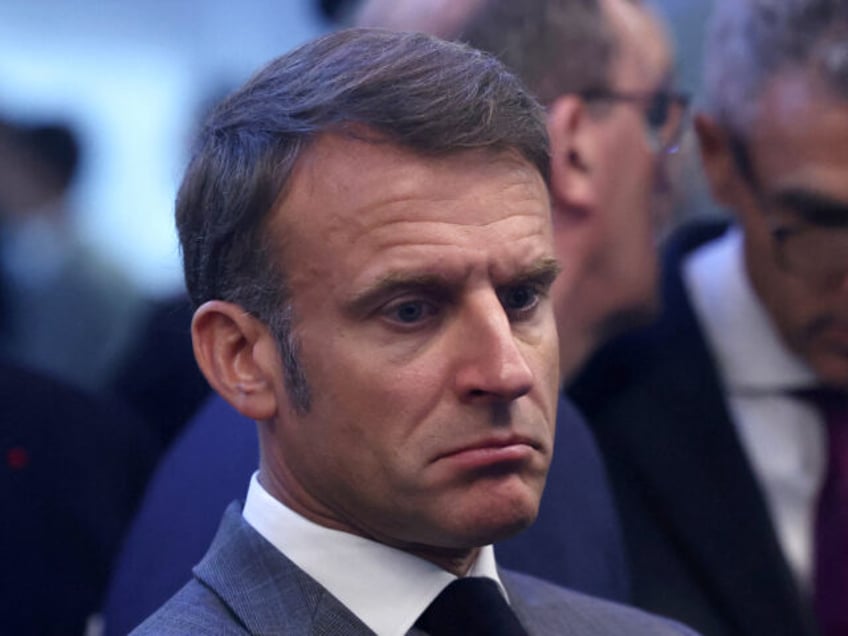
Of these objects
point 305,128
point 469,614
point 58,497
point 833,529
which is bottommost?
point 833,529

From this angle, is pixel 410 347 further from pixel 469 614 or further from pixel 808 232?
pixel 808 232

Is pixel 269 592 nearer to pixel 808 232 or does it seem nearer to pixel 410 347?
pixel 410 347

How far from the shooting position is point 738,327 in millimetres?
2926

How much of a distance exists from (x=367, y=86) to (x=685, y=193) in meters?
1.74

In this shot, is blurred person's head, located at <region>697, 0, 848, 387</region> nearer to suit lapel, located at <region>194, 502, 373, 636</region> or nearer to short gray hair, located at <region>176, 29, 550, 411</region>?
short gray hair, located at <region>176, 29, 550, 411</region>

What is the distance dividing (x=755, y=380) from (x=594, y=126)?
0.55m

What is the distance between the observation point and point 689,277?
3.04 m

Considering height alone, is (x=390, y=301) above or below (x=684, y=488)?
above

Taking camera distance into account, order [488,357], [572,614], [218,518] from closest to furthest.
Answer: [488,357] < [572,614] < [218,518]

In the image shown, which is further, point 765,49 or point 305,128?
point 765,49

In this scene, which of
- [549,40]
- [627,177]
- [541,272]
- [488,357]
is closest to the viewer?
[488,357]

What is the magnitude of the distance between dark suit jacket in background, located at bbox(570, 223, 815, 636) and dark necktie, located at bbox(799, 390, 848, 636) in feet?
0.15

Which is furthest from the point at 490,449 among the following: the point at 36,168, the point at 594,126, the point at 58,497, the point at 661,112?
the point at 36,168

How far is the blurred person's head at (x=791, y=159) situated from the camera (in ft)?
8.91
